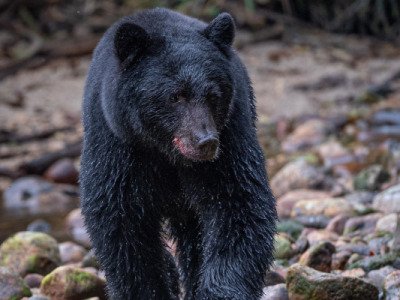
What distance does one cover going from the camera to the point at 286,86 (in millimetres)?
15273

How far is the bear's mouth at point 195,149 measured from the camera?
4535 millimetres

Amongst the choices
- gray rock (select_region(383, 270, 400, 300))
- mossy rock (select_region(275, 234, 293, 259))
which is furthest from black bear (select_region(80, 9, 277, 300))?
mossy rock (select_region(275, 234, 293, 259))

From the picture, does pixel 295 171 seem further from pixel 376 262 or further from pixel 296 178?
pixel 376 262

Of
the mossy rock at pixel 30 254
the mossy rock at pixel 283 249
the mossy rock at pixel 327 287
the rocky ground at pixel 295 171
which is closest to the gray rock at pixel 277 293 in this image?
the rocky ground at pixel 295 171

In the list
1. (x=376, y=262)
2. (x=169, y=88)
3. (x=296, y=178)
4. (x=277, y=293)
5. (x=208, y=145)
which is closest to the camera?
(x=208, y=145)

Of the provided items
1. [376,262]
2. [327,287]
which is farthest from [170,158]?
[376,262]

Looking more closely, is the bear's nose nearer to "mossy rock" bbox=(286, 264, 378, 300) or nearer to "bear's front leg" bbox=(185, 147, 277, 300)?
"bear's front leg" bbox=(185, 147, 277, 300)

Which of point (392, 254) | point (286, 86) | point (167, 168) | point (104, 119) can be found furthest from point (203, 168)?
point (286, 86)

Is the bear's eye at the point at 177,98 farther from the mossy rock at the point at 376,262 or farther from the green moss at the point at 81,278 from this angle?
the mossy rock at the point at 376,262

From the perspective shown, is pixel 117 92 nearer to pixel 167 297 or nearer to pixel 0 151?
pixel 167 297

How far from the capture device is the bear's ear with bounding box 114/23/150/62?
4.75 metres

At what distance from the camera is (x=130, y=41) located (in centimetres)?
479

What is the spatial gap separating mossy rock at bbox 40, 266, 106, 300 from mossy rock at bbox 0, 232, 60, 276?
2.68 feet

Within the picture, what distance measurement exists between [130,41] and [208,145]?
0.75 meters
